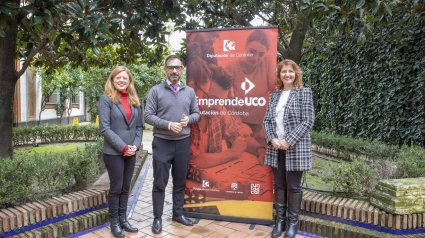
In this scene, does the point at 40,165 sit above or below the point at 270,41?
below

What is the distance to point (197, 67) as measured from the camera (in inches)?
161

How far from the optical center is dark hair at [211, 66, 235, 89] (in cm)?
397

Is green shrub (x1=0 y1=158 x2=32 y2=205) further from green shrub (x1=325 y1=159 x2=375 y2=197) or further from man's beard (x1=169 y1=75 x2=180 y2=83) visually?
green shrub (x1=325 y1=159 x2=375 y2=197)

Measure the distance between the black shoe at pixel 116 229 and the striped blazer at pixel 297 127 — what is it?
1.93 metres

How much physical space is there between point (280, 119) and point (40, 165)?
295 cm

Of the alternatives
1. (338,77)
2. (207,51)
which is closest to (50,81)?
(338,77)

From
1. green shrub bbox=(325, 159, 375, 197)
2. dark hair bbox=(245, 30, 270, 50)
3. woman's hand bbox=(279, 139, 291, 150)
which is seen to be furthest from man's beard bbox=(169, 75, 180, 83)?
green shrub bbox=(325, 159, 375, 197)

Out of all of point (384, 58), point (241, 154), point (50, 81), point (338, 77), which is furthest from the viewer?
point (50, 81)

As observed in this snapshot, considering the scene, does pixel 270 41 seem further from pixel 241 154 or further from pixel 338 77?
pixel 338 77

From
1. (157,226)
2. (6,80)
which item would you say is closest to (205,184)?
(157,226)

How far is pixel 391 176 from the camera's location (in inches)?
167

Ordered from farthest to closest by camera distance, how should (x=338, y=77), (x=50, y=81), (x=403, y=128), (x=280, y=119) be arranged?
(x=50, y=81) < (x=338, y=77) < (x=403, y=128) < (x=280, y=119)

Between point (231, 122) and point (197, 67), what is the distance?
32.1 inches

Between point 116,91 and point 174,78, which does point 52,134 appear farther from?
point 174,78
